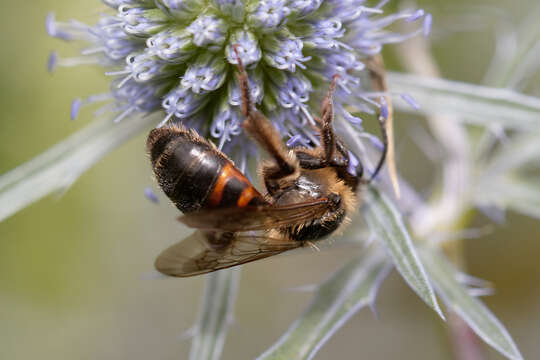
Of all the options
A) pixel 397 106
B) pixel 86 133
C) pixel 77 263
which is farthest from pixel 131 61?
pixel 77 263

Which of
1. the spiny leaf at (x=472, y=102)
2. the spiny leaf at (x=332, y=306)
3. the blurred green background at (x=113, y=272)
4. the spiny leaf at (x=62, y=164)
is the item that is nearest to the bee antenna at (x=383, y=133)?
the spiny leaf at (x=472, y=102)

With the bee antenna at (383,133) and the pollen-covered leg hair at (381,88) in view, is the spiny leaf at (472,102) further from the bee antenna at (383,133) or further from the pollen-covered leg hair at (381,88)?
the bee antenna at (383,133)

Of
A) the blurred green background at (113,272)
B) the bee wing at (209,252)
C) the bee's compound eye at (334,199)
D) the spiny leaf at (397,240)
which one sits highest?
the bee wing at (209,252)

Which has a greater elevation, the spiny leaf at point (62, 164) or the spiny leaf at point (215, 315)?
the spiny leaf at point (62, 164)

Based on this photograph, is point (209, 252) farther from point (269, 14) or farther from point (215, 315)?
point (269, 14)

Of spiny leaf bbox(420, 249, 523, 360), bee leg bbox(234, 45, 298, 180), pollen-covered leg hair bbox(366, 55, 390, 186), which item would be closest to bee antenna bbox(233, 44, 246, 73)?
bee leg bbox(234, 45, 298, 180)
